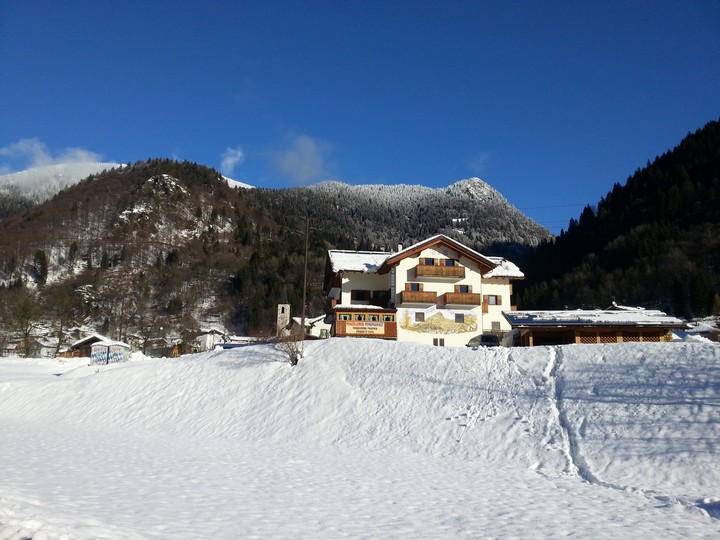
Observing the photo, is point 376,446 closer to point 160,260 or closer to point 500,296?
point 500,296

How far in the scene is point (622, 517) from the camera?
11422mm

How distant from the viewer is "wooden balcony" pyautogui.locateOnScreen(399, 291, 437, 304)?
144ft

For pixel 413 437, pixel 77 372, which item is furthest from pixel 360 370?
pixel 77 372

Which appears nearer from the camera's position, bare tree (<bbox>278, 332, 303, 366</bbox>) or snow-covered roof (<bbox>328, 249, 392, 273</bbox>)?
bare tree (<bbox>278, 332, 303, 366</bbox>)

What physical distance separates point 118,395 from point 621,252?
108 metres

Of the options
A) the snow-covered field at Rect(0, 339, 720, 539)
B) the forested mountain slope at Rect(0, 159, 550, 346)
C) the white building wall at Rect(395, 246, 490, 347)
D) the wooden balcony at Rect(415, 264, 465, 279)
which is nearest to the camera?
the snow-covered field at Rect(0, 339, 720, 539)

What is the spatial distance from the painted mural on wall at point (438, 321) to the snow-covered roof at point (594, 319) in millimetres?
7546

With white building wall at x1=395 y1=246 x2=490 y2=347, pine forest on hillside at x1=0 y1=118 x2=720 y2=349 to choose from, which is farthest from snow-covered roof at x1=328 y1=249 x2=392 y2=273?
pine forest on hillside at x1=0 y1=118 x2=720 y2=349

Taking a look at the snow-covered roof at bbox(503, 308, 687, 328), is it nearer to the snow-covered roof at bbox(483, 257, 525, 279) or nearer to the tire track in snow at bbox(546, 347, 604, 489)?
the tire track in snow at bbox(546, 347, 604, 489)

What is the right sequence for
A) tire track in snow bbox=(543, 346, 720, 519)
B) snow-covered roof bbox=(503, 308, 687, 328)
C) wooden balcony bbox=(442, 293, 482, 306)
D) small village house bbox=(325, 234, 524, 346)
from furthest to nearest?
wooden balcony bbox=(442, 293, 482, 306)
small village house bbox=(325, 234, 524, 346)
snow-covered roof bbox=(503, 308, 687, 328)
tire track in snow bbox=(543, 346, 720, 519)

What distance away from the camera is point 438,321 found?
43.6m

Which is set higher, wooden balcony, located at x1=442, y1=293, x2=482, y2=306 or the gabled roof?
the gabled roof

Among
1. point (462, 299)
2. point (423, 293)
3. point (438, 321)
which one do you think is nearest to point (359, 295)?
point (423, 293)

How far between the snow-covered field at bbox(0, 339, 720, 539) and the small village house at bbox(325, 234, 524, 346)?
9.93 m
